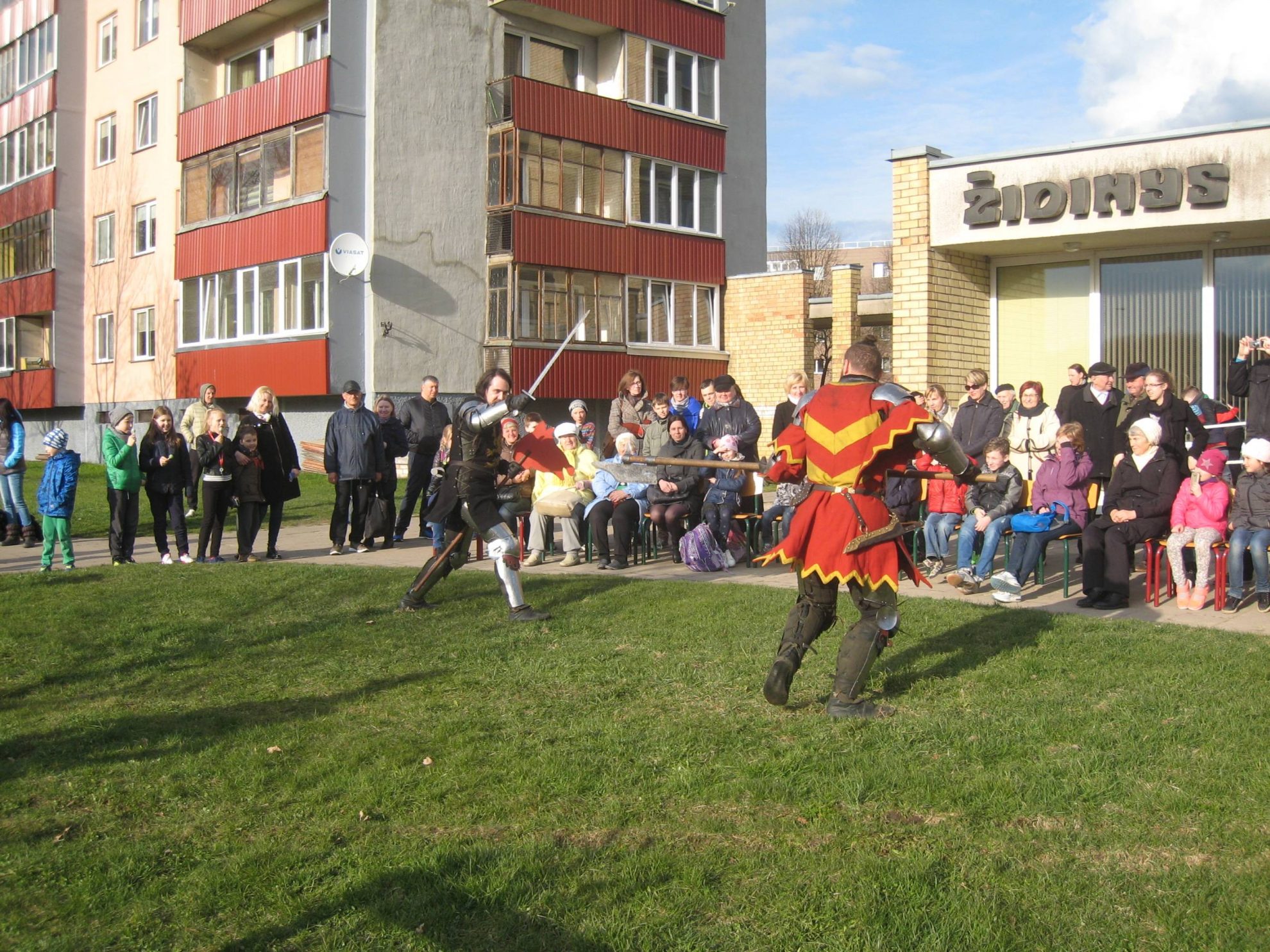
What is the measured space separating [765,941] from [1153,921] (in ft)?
4.17

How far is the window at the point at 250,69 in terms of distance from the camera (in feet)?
94.8

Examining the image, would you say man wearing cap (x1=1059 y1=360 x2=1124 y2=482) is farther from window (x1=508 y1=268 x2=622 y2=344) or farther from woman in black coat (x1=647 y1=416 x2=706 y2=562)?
window (x1=508 y1=268 x2=622 y2=344)

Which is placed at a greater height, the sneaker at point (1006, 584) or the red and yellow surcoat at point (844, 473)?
the red and yellow surcoat at point (844, 473)

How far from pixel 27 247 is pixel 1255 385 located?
120 ft

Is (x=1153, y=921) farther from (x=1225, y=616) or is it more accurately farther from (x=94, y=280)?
(x=94, y=280)

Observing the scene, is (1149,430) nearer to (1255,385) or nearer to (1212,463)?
(1212,463)

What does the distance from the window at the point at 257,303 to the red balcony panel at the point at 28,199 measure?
8932 mm

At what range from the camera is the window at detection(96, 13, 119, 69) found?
34469 millimetres

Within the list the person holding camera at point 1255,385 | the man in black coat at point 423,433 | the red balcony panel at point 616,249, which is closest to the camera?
the person holding camera at point 1255,385

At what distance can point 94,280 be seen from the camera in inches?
1387

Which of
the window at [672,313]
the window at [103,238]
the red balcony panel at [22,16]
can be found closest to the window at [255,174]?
the window at [103,238]

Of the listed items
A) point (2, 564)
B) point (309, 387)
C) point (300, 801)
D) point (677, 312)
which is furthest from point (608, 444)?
point (677, 312)

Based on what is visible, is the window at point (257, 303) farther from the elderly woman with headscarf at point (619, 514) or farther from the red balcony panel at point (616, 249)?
the elderly woman with headscarf at point (619, 514)

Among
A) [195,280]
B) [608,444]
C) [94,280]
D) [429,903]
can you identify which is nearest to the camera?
[429,903]
